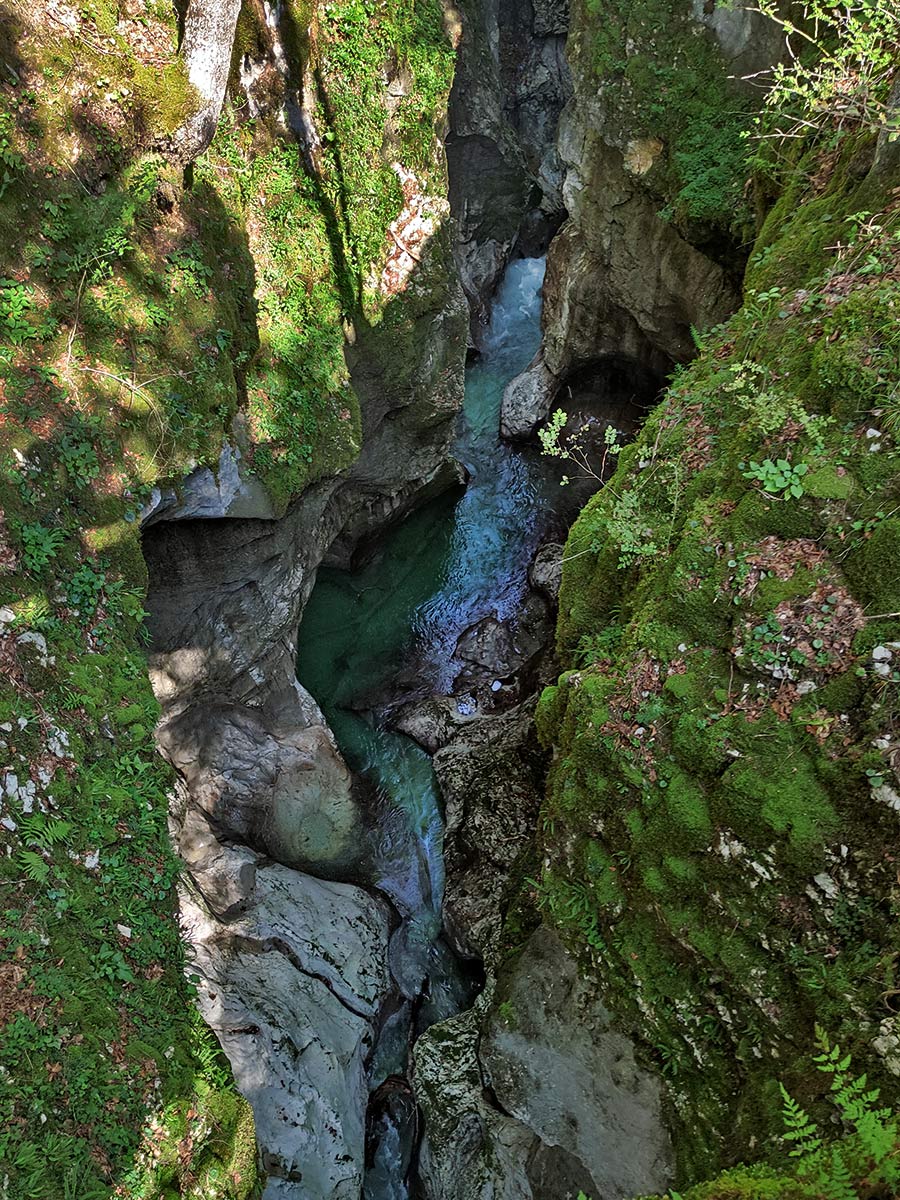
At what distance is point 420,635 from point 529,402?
22.8ft

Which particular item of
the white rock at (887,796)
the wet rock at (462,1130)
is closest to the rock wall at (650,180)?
the white rock at (887,796)

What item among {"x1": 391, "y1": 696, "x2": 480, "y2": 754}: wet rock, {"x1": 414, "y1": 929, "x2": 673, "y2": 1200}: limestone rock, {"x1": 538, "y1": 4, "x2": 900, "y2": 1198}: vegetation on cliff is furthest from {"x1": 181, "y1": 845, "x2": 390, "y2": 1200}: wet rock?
{"x1": 538, "y1": 4, "x2": 900, "y2": 1198}: vegetation on cliff

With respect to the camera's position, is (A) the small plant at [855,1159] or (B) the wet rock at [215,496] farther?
(B) the wet rock at [215,496]

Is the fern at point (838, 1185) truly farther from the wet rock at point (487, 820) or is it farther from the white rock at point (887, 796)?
the wet rock at point (487, 820)

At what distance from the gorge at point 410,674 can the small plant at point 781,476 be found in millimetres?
44

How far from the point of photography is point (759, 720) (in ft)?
14.4

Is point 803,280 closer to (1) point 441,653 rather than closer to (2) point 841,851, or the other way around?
(2) point 841,851

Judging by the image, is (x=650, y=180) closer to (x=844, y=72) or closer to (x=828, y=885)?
(x=844, y=72)

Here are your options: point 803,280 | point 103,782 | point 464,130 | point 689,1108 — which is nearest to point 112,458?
point 103,782

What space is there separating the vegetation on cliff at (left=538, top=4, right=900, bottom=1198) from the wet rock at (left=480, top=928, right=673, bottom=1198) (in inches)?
13.1

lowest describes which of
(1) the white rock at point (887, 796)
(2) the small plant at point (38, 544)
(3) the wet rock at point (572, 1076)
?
(3) the wet rock at point (572, 1076)

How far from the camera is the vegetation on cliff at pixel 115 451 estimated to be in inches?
171

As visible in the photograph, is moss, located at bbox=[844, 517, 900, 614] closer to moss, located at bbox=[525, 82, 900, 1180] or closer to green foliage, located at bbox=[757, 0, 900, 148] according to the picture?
moss, located at bbox=[525, 82, 900, 1180]

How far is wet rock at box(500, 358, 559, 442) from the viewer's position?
16.0 m
